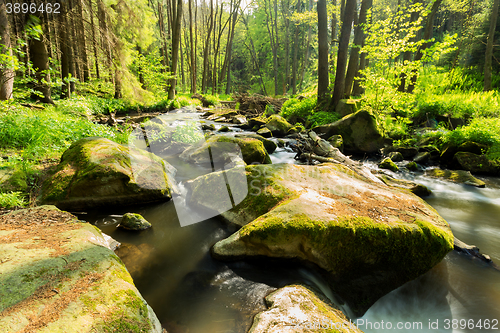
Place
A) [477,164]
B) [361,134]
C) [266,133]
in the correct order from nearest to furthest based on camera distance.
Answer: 1. [477,164]
2. [361,134]
3. [266,133]

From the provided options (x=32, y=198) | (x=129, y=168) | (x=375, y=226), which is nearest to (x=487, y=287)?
(x=375, y=226)

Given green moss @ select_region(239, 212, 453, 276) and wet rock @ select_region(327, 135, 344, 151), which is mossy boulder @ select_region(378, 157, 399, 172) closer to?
wet rock @ select_region(327, 135, 344, 151)

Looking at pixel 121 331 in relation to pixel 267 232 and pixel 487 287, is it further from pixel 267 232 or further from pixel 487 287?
pixel 487 287

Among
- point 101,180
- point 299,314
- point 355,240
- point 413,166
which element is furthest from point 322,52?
point 299,314

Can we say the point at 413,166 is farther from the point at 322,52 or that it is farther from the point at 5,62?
the point at 5,62

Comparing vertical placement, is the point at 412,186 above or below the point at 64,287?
below

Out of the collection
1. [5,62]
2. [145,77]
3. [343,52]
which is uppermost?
[343,52]

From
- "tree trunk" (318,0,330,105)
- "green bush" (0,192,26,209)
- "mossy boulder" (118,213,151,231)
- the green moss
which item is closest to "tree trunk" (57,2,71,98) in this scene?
"green bush" (0,192,26,209)

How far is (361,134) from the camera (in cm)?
852

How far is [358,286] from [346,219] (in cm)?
81

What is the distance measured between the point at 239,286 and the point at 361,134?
304 inches

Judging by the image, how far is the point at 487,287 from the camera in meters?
3.02

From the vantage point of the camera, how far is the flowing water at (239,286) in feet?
7.94

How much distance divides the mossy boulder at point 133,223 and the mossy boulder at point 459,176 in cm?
819
